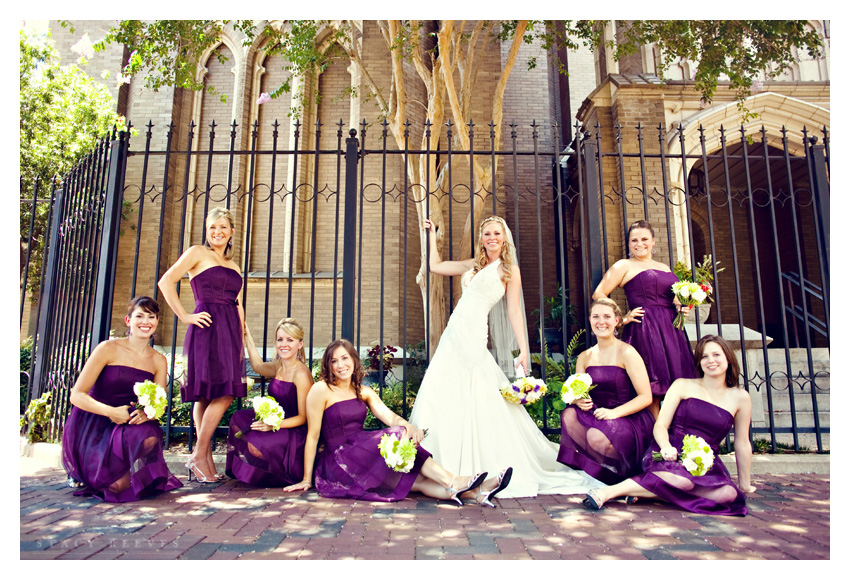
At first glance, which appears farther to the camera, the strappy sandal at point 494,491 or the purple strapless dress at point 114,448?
the purple strapless dress at point 114,448

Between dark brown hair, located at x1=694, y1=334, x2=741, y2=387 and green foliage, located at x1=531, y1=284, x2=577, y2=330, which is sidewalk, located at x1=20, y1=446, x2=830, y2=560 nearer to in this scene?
dark brown hair, located at x1=694, y1=334, x2=741, y2=387

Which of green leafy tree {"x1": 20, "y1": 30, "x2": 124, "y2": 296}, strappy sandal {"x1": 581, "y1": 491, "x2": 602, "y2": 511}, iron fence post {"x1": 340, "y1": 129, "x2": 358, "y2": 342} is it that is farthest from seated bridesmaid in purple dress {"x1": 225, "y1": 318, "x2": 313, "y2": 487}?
green leafy tree {"x1": 20, "y1": 30, "x2": 124, "y2": 296}

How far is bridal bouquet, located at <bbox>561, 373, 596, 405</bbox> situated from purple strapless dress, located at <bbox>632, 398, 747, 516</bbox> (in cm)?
61

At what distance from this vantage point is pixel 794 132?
9.83 meters

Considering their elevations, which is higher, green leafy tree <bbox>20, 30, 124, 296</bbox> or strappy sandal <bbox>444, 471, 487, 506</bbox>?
green leafy tree <bbox>20, 30, 124, 296</bbox>

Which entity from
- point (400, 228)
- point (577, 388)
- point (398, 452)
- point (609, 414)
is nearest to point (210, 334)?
point (398, 452)

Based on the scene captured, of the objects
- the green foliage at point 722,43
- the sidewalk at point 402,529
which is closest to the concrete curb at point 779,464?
the sidewalk at point 402,529

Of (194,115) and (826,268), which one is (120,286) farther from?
(826,268)

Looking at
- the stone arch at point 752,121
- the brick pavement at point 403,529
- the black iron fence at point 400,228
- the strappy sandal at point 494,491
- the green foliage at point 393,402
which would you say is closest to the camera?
the brick pavement at point 403,529

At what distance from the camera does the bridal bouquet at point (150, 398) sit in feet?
12.2

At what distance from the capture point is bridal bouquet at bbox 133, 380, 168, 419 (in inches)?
147

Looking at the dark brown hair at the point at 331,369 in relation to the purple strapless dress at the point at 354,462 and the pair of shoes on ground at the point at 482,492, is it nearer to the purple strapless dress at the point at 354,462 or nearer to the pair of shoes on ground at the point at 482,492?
the purple strapless dress at the point at 354,462

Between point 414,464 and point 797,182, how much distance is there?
13.0m

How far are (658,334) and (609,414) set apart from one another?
913 mm
